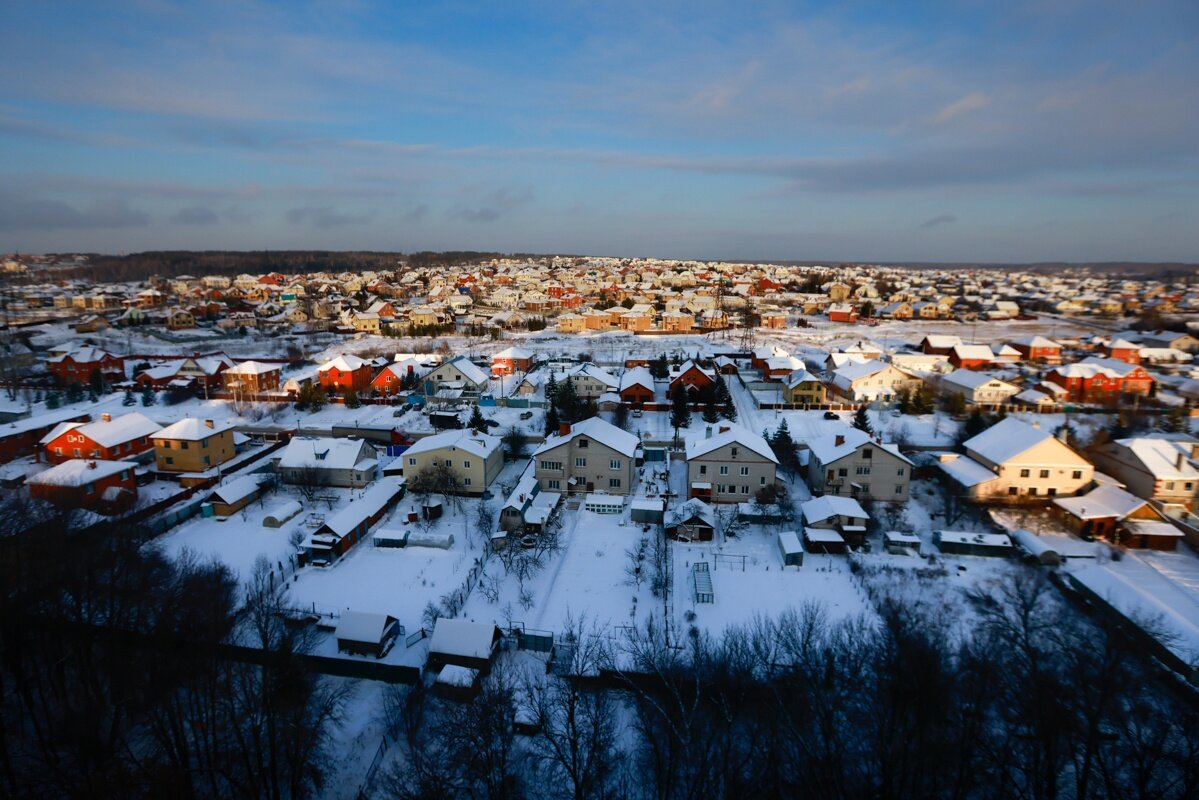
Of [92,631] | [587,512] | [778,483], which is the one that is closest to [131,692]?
[92,631]

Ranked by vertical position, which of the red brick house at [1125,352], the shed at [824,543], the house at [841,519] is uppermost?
the red brick house at [1125,352]

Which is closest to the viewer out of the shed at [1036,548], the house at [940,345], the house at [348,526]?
the shed at [1036,548]

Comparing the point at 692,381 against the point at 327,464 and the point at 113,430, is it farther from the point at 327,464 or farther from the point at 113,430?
the point at 113,430

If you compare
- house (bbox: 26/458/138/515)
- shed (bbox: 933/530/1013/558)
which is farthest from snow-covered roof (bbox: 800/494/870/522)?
house (bbox: 26/458/138/515)

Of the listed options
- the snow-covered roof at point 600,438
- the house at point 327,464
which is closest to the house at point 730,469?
the snow-covered roof at point 600,438

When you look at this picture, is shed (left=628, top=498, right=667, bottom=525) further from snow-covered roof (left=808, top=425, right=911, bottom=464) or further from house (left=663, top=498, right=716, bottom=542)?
snow-covered roof (left=808, top=425, right=911, bottom=464)

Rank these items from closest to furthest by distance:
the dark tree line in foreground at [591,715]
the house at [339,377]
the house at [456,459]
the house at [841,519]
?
1. the dark tree line in foreground at [591,715]
2. the house at [841,519]
3. the house at [456,459]
4. the house at [339,377]

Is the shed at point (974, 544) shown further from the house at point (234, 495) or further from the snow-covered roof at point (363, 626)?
the house at point (234, 495)

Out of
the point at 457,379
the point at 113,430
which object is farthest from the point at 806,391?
the point at 113,430
